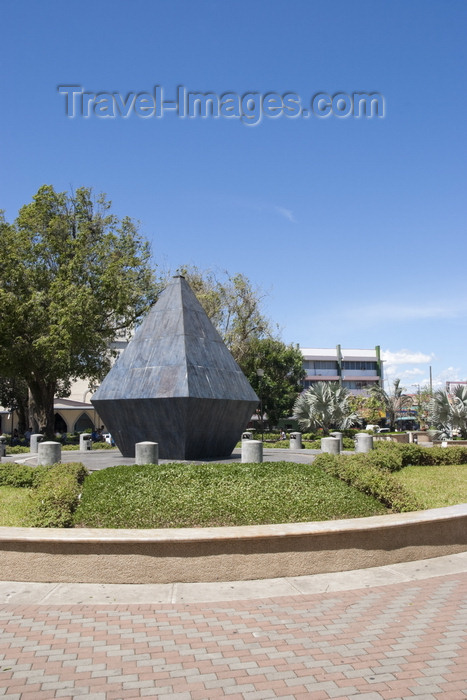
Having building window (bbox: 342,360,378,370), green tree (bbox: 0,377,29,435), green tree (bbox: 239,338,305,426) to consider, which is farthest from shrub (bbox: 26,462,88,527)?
building window (bbox: 342,360,378,370)

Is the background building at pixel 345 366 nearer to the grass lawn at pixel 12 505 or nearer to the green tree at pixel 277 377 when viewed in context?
the green tree at pixel 277 377

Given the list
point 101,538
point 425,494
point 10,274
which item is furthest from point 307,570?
point 10,274

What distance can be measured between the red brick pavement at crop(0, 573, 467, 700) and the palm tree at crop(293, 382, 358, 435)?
35322 millimetres

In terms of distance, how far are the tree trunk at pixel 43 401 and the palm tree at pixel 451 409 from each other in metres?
21.8

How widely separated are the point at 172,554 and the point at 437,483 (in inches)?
402

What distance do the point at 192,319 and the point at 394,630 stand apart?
571 inches

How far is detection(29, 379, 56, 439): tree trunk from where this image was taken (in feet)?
115

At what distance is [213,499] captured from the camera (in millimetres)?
9195

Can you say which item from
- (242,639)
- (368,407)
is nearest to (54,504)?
(242,639)

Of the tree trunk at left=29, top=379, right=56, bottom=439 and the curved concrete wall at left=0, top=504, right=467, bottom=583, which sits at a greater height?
the tree trunk at left=29, top=379, right=56, bottom=439

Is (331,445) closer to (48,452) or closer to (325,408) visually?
(48,452)

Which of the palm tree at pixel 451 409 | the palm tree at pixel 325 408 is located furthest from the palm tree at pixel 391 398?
the palm tree at pixel 451 409

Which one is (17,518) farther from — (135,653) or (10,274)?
(10,274)

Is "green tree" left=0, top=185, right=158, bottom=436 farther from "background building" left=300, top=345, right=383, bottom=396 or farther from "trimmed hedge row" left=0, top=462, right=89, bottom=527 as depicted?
"background building" left=300, top=345, right=383, bottom=396
